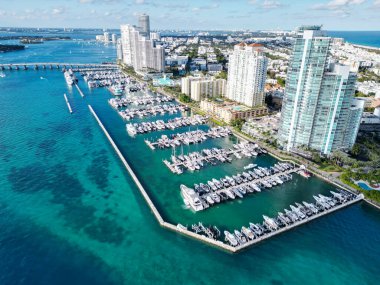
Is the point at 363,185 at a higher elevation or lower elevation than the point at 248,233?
higher

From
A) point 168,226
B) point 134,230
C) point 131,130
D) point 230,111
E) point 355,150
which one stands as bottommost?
point 134,230

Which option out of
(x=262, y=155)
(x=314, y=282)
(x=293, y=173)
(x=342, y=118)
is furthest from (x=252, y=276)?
(x=342, y=118)

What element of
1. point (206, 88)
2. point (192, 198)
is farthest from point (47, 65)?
point (192, 198)

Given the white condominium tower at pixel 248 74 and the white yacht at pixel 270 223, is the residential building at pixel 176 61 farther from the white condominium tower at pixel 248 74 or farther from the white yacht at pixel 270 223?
the white yacht at pixel 270 223

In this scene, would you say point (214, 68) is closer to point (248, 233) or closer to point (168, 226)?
point (168, 226)

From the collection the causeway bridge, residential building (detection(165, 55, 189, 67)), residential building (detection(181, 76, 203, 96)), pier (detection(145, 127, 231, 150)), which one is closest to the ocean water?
pier (detection(145, 127, 231, 150))

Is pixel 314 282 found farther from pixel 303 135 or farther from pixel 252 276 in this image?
pixel 303 135

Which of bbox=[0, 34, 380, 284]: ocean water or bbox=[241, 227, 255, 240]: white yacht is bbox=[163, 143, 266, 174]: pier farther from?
bbox=[241, 227, 255, 240]: white yacht

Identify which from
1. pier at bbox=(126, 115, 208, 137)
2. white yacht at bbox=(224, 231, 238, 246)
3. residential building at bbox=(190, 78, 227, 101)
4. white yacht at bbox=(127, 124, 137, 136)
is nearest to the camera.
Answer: white yacht at bbox=(224, 231, 238, 246)
